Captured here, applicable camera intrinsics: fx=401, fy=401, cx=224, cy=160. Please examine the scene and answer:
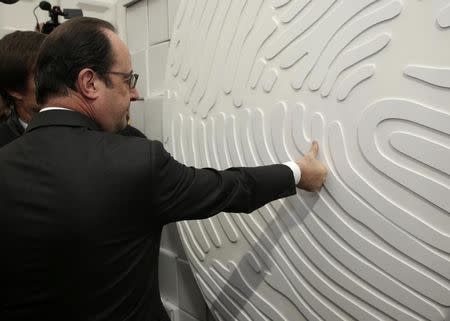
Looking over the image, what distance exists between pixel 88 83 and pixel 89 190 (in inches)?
8.1

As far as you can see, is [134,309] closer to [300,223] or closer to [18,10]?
[300,223]

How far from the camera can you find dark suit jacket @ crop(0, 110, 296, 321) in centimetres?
67

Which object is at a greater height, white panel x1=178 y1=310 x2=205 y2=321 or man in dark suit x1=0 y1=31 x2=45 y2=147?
man in dark suit x1=0 y1=31 x2=45 y2=147

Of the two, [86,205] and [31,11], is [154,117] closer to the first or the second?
[31,11]

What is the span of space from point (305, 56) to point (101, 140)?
409 millimetres

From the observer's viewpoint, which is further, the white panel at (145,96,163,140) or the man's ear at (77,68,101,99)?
the white panel at (145,96,163,140)

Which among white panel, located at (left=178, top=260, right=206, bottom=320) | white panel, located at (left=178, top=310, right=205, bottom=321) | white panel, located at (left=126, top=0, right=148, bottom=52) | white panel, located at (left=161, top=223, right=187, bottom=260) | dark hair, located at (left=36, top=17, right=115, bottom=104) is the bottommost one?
white panel, located at (left=178, top=310, right=205, bottom=321)

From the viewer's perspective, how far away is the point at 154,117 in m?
1.38

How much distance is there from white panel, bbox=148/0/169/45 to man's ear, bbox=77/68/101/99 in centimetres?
62

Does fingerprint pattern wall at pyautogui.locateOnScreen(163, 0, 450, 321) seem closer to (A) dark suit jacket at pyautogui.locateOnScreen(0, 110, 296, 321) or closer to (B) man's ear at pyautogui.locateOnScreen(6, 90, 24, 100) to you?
(A) dark suit jacket at pyautogui.locateOnScreen(0, 110, 296, 321)

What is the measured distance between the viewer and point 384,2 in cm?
64

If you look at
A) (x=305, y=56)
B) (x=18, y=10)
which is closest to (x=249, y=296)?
(x=305, y=56)

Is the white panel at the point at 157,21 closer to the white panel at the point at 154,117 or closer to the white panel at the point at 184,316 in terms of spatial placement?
the white panel at the point at 154,117

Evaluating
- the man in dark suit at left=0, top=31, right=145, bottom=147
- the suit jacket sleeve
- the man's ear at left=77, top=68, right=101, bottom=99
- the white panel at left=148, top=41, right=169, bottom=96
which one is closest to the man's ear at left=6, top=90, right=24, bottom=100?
the man in dark suit at left=0, top=31, right=145, bottom=147
